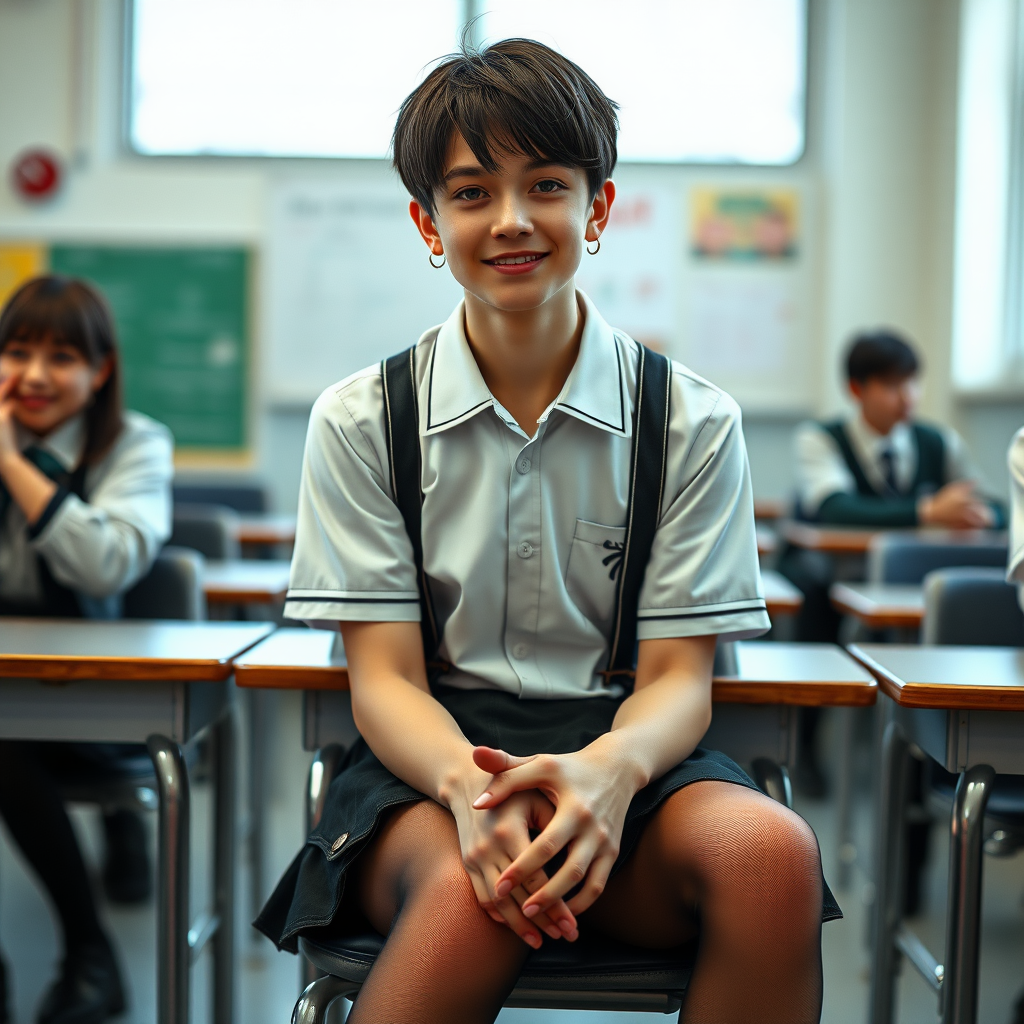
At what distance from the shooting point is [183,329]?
180 inches

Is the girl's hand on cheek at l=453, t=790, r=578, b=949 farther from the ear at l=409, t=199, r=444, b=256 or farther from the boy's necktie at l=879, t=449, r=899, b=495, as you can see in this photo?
the boy's necktie at l=879, t=449, r=899, b=495

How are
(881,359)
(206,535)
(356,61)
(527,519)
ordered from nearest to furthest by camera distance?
(527,519) < (206,535) < (881,359) < (356,61)

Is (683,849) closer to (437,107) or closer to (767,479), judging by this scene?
(437,107)

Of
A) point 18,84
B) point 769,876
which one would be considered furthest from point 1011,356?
point 18,84

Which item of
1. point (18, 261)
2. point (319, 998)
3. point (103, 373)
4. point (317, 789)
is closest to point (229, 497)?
point (103, 373)

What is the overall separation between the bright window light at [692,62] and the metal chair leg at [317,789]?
3.79m

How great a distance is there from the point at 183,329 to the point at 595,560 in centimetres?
369

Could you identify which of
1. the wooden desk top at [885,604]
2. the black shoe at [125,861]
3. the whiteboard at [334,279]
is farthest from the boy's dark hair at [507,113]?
the whiteboard at [334,279]

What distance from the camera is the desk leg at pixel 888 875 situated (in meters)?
1.53

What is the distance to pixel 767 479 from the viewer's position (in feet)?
15.1

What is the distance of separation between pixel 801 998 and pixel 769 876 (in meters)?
0.11

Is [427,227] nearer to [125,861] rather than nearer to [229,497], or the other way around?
[125,861]

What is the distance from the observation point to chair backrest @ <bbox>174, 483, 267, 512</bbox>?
138 inches

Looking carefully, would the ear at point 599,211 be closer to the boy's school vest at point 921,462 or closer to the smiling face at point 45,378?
the smiling face at point 45,378
